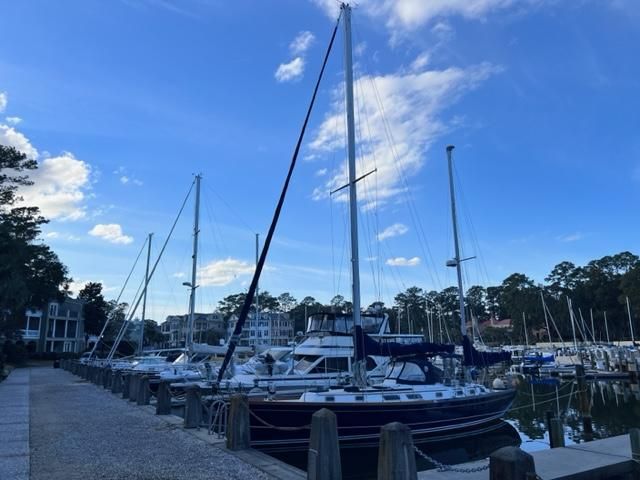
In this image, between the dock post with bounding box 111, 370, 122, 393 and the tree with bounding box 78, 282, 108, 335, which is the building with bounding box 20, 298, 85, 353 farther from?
the dock post with bounding box 111, 370, 122, 393

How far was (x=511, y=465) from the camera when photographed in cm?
480

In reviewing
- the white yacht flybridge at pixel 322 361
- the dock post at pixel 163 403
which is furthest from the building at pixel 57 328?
the dock post at pixel 163 403

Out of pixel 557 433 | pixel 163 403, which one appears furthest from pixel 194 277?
pixel 557 433

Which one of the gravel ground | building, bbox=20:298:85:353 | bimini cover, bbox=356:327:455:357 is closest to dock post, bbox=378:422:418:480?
the gravel ground

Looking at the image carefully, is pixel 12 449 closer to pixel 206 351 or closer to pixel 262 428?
pixel 262 428

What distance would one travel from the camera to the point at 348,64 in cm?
1662

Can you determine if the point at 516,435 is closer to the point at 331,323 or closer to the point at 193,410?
the point at 331,323

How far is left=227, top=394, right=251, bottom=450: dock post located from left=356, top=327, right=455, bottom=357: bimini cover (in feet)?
17.1

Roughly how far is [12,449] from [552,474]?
9.81m

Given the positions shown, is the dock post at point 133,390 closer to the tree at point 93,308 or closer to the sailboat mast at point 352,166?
the sailboat mast at point 352,166

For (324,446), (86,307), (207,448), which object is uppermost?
(86,307)

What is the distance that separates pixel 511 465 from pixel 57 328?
9259 centimetres

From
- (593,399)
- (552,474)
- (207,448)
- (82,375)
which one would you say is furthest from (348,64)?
(82,375)

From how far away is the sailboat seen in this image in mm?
13341
